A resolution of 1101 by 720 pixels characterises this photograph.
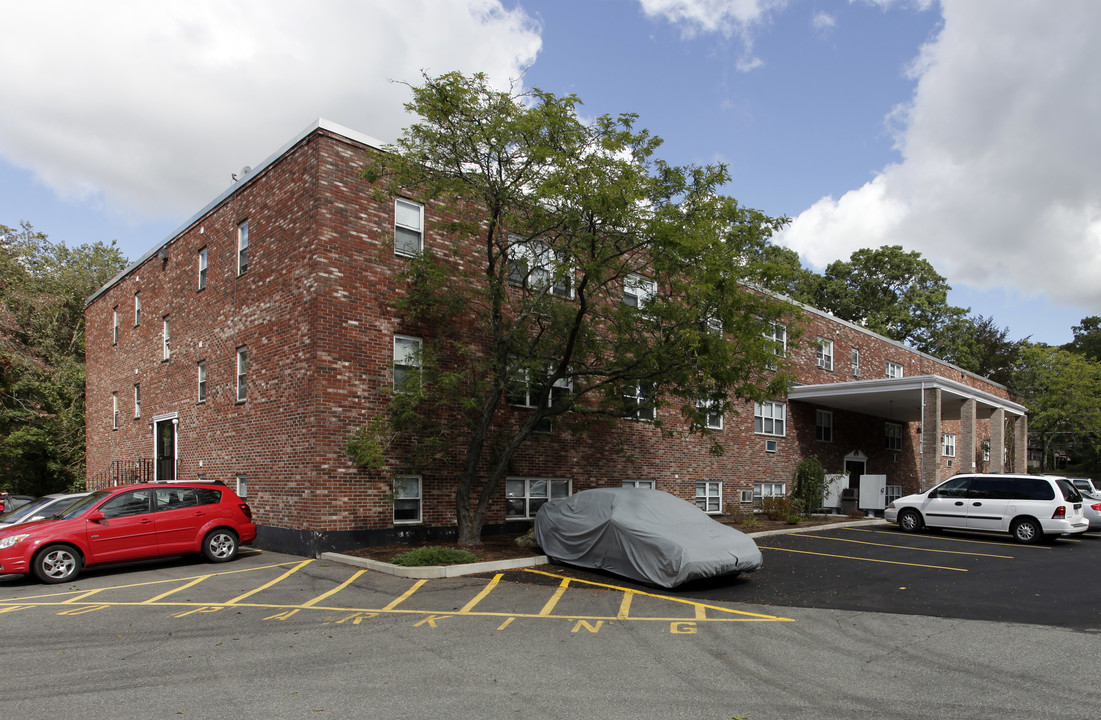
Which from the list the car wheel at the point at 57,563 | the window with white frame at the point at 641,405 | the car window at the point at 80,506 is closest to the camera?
the car wheel at the point at 57,563

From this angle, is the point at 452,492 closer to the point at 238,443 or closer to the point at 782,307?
the point at 238,443

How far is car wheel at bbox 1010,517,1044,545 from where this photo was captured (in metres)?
17.2

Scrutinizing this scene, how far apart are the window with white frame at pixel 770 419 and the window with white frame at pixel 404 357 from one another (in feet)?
47.1

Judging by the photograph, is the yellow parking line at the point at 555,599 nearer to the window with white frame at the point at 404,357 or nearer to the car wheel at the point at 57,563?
the window with white frame at the point at 404,357

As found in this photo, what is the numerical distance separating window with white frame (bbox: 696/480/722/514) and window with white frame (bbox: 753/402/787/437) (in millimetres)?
3123

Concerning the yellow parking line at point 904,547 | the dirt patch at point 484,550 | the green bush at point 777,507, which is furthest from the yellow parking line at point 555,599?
the green bush at point 777,507

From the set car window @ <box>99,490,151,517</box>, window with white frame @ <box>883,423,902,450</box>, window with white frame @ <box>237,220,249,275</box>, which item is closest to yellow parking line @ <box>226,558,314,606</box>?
car window @ <box>99,490,151,517</box>

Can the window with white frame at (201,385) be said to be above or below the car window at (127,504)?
above

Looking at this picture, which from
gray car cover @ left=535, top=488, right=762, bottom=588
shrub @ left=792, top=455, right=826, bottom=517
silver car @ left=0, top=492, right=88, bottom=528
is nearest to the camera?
gray car cover @ left=535, top=488, right=762, bottom=588

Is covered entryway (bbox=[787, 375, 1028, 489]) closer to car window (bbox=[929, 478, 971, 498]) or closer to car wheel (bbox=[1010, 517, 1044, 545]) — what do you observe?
car window (bbox=[929, 478, 971, 498])

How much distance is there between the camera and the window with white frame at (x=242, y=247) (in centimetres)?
1725

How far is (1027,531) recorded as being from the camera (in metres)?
17.4

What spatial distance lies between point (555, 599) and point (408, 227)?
354 inches

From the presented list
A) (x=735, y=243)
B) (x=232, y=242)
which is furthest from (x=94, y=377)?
(x=735, y=243)
